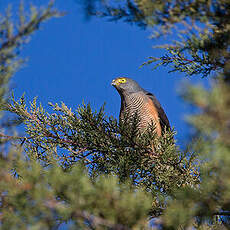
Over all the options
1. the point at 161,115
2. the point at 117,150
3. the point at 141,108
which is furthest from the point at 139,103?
the point at 117,150

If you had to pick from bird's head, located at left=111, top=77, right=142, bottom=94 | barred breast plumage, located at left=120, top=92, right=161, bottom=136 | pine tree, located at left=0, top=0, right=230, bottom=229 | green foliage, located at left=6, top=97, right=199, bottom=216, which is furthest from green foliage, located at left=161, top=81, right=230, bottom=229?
bird's head, located at left=111, top=77, right=142, bottom=94

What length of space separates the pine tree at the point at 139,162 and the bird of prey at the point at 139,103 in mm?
2728

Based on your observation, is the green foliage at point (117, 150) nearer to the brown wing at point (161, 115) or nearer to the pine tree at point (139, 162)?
the pine tree at point (139, 162)

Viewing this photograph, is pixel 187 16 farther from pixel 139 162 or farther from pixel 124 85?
pixel 124 85

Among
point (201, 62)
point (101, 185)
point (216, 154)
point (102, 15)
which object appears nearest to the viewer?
point (216, 154)

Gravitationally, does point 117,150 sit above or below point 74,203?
above

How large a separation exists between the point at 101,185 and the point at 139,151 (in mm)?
1807

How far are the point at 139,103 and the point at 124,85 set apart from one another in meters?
0.55

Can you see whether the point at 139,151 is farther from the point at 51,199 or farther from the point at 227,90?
the point at 227,90

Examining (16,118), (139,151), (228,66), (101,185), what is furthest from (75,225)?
(16,118)

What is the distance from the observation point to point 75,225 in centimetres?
210

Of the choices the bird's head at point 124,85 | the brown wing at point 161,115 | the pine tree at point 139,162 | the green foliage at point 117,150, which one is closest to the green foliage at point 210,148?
the pine tree at point 139,162

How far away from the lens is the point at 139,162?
3783 millimetres

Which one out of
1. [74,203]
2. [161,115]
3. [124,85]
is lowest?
[74,203]
